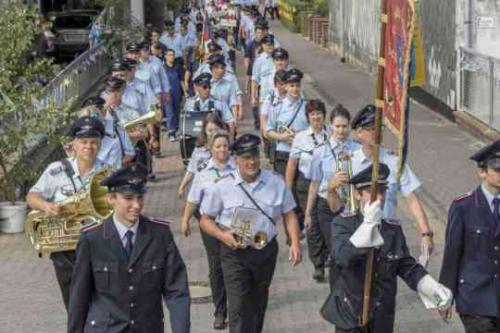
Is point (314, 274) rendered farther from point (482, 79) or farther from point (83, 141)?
point (482, 79)

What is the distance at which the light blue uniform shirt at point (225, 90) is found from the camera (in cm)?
1647

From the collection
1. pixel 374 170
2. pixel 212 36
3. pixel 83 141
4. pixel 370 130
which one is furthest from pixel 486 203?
pixel 212 36

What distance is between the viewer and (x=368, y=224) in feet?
23.1

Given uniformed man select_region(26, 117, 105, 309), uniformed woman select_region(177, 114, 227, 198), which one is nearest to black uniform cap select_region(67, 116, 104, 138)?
uniformed man select_region(26, 117, 105, 309)

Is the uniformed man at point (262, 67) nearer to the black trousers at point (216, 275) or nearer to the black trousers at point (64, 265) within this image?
the black trousers at point (216, 275)

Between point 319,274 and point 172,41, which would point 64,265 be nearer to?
point 319,274

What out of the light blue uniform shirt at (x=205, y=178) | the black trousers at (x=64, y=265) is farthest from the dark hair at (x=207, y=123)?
the black trousers at (x=64, y=265)

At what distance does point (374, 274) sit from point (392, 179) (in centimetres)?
207

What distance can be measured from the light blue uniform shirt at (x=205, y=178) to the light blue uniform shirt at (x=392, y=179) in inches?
45.4

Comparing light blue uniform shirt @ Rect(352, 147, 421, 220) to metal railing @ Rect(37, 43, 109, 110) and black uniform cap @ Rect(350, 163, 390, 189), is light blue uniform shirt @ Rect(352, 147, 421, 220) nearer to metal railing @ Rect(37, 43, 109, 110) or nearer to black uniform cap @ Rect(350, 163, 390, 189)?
black uniform cap @ Rect(350, 163, 390, 189)

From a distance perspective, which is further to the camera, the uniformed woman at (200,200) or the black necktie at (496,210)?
the uniformed woman at (200,200)

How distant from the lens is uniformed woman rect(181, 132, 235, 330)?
1015cm

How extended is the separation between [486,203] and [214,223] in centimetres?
220

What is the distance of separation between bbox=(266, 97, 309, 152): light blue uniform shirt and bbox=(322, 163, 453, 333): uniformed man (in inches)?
226
